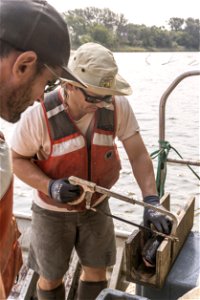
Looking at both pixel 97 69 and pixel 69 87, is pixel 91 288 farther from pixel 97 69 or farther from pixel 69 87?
pixel 97 69

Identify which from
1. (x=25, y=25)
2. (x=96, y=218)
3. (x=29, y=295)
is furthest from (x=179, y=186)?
(x=25, y=25)

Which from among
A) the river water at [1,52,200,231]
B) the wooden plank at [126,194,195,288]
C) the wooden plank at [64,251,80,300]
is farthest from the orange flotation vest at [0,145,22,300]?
the wooden plank at [64,251,80,300]

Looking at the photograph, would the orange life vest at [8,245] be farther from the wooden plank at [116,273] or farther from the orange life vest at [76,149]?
the wooden plank at [116,273]

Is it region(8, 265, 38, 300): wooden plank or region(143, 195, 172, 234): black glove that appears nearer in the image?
region(143, 195, 172, 234): black glove

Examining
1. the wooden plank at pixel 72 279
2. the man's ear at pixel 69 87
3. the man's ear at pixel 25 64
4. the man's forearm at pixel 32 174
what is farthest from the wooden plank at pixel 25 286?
the man's ear at pixel 25 64

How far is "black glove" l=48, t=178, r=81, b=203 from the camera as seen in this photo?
8.09 ft

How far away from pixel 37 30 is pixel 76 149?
119 centimetres

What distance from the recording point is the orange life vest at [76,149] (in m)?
2.55

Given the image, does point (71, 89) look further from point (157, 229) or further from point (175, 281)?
point (175, 281)

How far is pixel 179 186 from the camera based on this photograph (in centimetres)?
893

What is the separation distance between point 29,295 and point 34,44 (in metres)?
2.64

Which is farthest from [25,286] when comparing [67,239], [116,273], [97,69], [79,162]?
[97,69]

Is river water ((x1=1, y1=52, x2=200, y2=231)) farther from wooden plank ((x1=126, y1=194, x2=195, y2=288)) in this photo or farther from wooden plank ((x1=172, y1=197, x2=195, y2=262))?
wooden plank ((x1=126, y1=194, x2=195, y2=288))

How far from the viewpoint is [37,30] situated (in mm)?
1470
